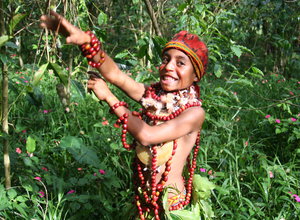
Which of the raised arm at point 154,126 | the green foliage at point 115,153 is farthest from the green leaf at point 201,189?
the raised arm at point 154,126

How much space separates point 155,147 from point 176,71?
36cm

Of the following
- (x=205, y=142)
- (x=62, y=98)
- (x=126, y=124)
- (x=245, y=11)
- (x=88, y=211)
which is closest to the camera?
(x=126, y=124)

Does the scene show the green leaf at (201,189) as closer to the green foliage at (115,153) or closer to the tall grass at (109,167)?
the green foliage at (115,153)

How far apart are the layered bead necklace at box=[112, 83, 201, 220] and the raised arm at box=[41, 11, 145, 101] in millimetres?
79

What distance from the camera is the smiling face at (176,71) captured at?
1415mm

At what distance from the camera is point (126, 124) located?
1245 millimetres

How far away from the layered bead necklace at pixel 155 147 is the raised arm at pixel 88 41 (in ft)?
0.26

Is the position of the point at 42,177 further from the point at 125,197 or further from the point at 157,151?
the point at 157,151

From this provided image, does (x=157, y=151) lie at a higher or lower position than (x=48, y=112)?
lower

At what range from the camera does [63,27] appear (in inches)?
43.9

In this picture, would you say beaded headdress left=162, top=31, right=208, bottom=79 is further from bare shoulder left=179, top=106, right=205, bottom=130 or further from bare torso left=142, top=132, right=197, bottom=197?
bare torso left=142, top=132, right=197, bottom=197

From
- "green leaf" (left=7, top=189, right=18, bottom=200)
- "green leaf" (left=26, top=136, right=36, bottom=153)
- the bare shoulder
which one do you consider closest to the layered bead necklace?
the bare shoulder

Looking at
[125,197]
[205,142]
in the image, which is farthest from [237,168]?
[125,197]

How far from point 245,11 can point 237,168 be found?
3555mm
